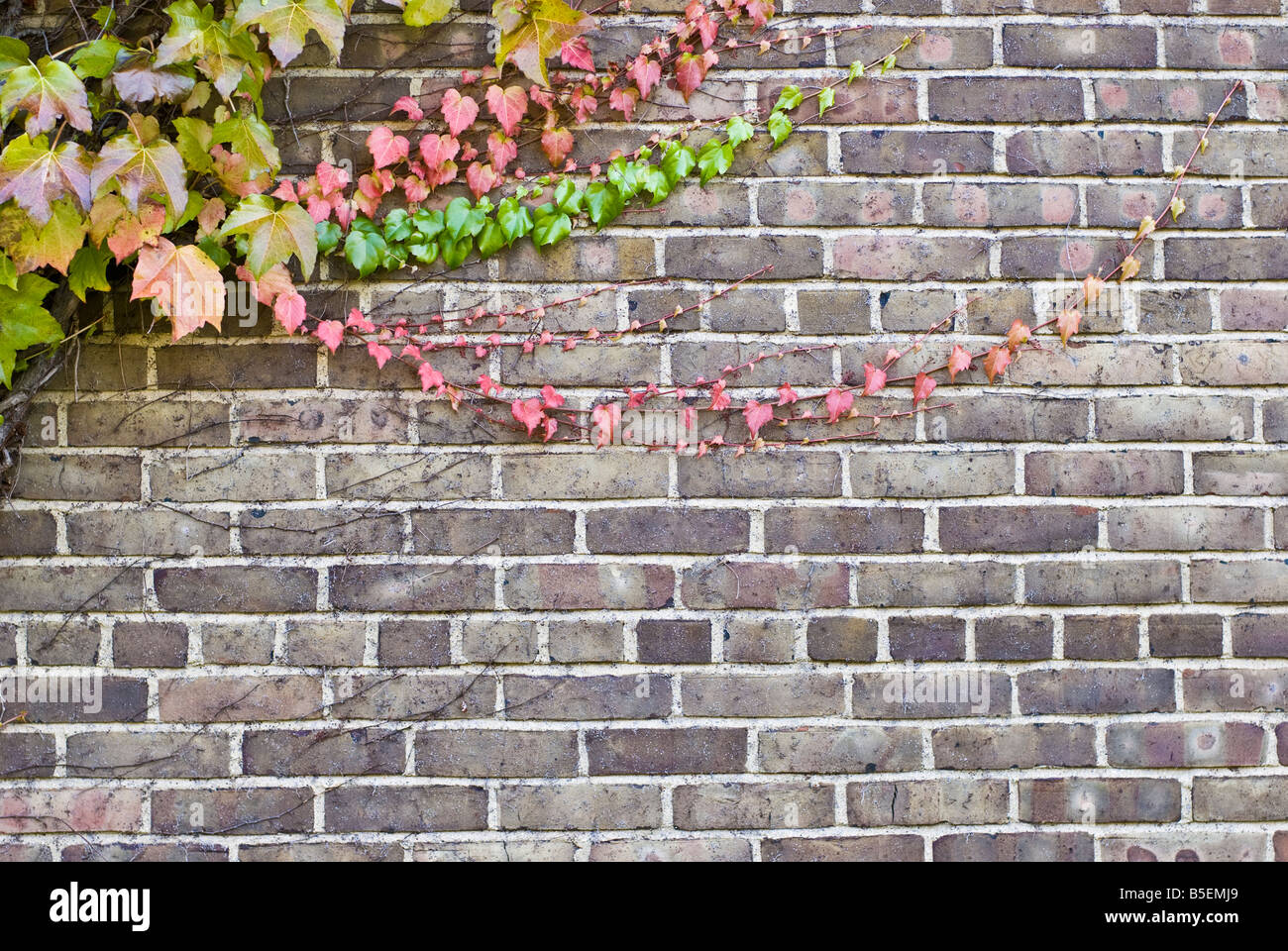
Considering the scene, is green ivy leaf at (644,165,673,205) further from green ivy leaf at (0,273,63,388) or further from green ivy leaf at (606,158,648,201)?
green ivy leaf at (0,273,63,388)

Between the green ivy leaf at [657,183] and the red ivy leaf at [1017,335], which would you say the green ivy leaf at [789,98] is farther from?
the red ivy leaf at [1017,335]

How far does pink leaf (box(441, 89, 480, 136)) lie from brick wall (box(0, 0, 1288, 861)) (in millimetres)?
60

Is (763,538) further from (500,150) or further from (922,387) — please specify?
(500,150)

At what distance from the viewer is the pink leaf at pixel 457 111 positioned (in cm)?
146

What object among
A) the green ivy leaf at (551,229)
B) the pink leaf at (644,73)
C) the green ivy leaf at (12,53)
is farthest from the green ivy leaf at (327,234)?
the pink leaf at (644,73)

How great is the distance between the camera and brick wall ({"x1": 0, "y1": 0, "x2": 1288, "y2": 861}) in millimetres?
1476

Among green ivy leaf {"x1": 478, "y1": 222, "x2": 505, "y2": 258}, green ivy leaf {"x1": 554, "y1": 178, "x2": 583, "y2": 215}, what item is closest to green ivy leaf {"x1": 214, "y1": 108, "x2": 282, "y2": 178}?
green ivy leaf {"x1": 478, "y1": 222, "x2": 505, "y2": 258}

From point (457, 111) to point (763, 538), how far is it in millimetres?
868

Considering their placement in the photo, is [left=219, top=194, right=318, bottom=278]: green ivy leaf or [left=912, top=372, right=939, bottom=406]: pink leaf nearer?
[left=219, top=194, right=318, bottom=278]: green ivy leaf

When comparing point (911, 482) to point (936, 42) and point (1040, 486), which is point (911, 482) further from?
point (936, 42)

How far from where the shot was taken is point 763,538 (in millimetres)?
1496

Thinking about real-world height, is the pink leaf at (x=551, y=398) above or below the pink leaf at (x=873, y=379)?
below

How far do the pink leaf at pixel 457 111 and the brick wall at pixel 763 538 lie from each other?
0.06 metres

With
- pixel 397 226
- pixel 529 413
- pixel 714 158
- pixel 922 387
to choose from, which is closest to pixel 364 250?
pixel 397 226
